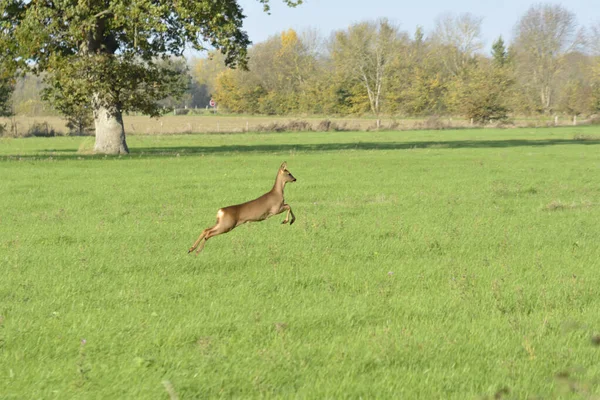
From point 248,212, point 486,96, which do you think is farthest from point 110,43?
point 486,96

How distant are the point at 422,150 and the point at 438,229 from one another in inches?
1204

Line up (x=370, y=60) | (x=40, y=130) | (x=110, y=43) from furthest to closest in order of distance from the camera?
(x=370, y=60)
(x=40, y=130)
(x=110, y=43)

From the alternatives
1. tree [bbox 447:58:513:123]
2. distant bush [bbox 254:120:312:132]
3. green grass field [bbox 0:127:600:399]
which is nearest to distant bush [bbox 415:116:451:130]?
tree [bbox 447:58:513:123]

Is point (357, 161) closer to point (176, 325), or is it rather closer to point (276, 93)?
point (176, 325)

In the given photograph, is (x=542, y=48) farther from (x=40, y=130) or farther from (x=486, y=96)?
(x=40, y=130)

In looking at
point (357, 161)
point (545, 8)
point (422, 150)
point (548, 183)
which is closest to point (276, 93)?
point (545, 8)

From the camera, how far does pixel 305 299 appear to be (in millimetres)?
8945

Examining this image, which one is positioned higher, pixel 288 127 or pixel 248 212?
pixel 248 212

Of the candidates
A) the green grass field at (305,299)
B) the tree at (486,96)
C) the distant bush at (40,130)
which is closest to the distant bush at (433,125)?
the tree at (486,96)

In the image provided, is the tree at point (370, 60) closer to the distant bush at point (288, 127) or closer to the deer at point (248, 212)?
the distant bush at point (288, 127)

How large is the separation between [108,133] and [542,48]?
335 feet

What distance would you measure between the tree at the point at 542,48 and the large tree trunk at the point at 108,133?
94650 millimetres

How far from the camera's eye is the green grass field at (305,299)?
6273mm

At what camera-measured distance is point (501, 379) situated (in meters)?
6.19
